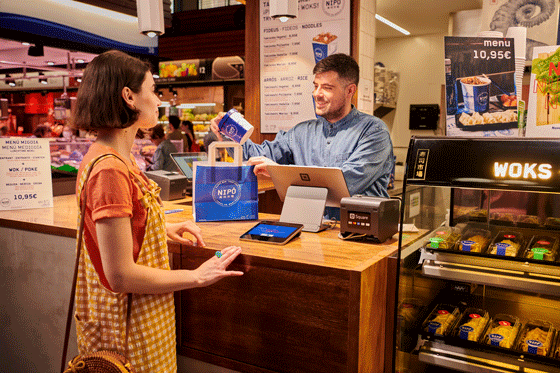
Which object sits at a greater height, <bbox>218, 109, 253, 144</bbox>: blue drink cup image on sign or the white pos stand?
<bbox>218, 109, 253, 144</bbox>: blue drink cup image on sign

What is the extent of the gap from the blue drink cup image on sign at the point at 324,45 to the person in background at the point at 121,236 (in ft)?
10.2

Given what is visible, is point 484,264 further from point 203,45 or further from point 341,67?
point 203,45

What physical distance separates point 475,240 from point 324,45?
3.07m

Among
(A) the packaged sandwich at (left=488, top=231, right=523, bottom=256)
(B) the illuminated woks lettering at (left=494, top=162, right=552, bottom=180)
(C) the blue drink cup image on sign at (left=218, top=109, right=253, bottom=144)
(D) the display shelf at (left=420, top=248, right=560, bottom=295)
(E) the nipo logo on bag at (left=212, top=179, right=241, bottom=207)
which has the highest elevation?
(C) the blue drink cup image on sign at (left=218, top=109, right=253, bottom=144)

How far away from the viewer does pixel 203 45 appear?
33.4 feet

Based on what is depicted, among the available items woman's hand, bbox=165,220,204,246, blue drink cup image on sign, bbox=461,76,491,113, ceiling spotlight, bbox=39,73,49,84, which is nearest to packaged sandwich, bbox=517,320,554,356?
blue drink cup image on sign, bbox=461,76,491,113

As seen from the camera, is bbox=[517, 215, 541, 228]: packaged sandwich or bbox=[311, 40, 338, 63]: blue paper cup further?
bbox=[311, 40, 338, 63]: blue paper cup

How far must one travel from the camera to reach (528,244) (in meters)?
1.72

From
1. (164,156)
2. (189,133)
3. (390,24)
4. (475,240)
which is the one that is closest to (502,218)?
(475,240)

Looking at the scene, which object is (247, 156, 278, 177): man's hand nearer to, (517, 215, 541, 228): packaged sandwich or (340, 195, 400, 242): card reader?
(340, 195, 400, 242): card reader

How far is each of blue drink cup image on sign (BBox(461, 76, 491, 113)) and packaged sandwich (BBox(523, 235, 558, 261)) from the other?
525mm

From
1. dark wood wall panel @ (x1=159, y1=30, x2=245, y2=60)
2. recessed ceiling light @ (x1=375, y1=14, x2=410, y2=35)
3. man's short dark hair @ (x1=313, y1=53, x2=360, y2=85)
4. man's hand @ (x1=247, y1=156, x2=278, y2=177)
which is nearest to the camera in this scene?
man's hand @ (x1=247, y1=156, x2=278, y2=177)

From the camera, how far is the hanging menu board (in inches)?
170

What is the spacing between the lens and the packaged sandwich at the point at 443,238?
1.72 m
